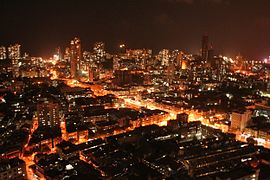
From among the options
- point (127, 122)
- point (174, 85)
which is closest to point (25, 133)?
point (127, 122)

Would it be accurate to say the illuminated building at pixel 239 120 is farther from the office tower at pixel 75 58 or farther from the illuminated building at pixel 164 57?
the illuminated building at pixel 164 57

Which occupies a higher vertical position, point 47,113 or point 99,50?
point 99,50

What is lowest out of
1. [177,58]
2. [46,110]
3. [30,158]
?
[30,158]

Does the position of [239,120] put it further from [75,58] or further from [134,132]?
[75,58]

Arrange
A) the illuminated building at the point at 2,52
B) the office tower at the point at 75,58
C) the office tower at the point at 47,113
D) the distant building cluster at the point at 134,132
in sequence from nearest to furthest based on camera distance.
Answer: the distant building cluster at the point at 134,132
the office tower at the point at 47,113
the office tower at the point at 75,58
the illuminated building at the point at 2,52

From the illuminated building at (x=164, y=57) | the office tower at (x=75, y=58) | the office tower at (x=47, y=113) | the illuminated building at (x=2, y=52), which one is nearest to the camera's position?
the office tower at (x=47, y=113)

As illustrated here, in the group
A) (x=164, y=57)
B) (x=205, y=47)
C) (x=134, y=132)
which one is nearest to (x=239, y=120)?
(x=134, y=132)

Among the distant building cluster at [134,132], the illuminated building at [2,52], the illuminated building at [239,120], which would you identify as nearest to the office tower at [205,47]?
the distant building cluster at [134,132]

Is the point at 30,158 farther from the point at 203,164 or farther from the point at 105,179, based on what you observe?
the point at 203,164
